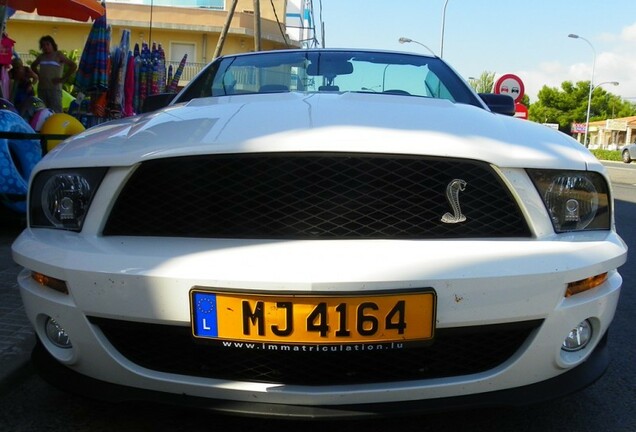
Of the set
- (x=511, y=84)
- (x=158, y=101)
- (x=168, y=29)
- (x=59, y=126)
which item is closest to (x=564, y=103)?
(x=168, y=29)

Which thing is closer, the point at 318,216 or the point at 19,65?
the point at 318,216

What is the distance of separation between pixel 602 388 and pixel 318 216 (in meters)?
1.48

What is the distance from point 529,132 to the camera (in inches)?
81.4

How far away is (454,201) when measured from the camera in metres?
1.76

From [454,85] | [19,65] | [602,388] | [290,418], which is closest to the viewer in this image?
[290,418]

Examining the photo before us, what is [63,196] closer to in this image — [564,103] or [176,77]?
[176,77]

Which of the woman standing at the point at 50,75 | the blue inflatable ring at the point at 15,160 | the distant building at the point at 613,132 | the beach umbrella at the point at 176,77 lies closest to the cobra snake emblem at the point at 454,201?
the blue inflatable ring at the point at 15,160

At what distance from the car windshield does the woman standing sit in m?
5.74

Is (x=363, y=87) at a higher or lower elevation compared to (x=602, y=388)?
higher

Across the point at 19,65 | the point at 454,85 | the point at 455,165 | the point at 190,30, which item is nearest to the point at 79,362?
the point at 455,165

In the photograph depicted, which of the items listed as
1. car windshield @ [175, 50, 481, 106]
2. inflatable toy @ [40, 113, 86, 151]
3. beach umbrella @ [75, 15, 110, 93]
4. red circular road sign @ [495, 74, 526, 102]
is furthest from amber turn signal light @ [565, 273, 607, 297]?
red circular road sign @ [495, 74, 526, 102]

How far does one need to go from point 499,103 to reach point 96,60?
5.99 m

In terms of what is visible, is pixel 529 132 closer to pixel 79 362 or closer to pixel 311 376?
pixel 311 376

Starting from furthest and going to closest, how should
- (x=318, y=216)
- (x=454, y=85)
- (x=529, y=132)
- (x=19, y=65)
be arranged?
(x=19, y=65)
(x=454, y=85)
(x=529, y=132)
(x=318, y=216)
